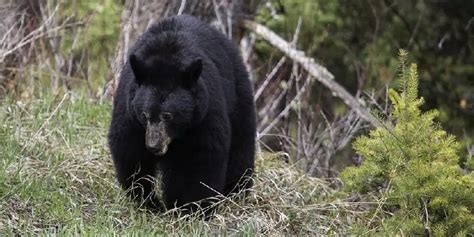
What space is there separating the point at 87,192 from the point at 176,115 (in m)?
1.11

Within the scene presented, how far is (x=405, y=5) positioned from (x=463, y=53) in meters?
0.86

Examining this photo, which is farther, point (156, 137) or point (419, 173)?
point (419, 173)

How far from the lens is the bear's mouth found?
19.0 feet

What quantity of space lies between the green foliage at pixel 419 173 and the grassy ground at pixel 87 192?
49 cm

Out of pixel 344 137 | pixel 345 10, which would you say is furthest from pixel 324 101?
pixel 344 137

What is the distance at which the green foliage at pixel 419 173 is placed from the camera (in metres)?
5.90

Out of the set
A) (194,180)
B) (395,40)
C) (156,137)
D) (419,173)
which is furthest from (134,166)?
(395,40)

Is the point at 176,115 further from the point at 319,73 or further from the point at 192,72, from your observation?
the point at 319,73

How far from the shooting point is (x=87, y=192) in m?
6.62

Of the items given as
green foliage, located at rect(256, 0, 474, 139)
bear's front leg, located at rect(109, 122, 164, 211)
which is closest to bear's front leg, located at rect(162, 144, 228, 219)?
bear's front leg, located at rect(109, 122, 164, 211)

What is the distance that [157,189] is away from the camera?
253 inches

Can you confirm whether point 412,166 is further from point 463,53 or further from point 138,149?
point 463,53

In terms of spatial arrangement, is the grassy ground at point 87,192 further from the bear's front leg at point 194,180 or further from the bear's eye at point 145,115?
the bear's eye at point 145,115

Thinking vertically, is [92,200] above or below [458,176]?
below
